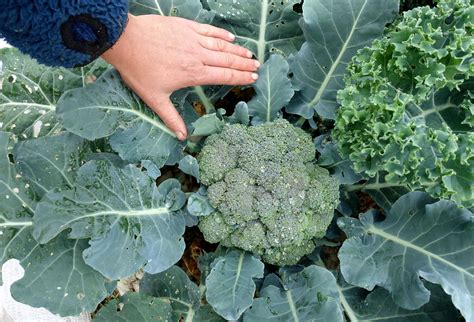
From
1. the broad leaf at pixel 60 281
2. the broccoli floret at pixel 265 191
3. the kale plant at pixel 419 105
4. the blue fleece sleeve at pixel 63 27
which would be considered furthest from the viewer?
the broccoli floret at pixel 265 191

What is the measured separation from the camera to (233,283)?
129 centimetres

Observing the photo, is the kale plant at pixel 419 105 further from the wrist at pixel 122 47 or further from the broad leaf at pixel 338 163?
the wrist at pixel 122 47

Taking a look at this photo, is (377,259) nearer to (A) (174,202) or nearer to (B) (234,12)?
(A) (174,202)

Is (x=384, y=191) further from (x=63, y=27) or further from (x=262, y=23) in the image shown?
(x=63, y=27)

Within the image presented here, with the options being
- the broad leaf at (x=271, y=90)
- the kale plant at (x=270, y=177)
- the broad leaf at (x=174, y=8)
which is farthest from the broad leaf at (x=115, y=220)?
the broad leaf at (x=174, y=8)

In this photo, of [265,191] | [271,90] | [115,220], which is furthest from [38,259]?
[271,90]

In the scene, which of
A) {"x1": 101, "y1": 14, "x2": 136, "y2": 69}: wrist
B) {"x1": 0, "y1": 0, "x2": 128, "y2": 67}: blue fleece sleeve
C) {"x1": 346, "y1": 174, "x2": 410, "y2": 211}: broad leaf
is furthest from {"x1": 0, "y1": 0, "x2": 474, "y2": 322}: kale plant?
{"x1": 0, "y1": 0, "x2": 128, "y2": 67}: blue fleece sleeve

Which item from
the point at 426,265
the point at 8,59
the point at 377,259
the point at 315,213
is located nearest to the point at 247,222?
the point at 315,213

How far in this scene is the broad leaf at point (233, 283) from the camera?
124 cm

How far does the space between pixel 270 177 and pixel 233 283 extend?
28 cm

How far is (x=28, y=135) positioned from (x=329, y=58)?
0.87 metres

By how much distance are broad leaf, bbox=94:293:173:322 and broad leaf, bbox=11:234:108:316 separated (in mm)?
102

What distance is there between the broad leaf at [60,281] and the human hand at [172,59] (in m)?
0.41

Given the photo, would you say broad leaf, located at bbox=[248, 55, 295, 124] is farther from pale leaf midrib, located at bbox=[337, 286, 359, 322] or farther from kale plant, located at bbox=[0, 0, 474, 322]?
pale leaf midrib, located at bbox=[337, 286, 359, 322]
